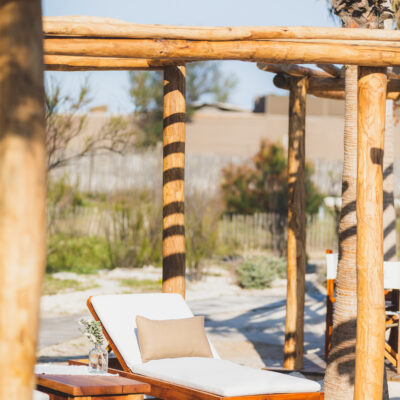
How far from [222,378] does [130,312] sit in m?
1.22

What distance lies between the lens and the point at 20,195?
2158 mm

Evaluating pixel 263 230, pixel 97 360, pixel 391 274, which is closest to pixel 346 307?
pixel 391 274

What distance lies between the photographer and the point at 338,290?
17.0ft

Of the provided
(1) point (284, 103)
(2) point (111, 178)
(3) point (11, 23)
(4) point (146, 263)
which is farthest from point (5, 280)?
(1) point (284, 103)

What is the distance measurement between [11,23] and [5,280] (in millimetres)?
717

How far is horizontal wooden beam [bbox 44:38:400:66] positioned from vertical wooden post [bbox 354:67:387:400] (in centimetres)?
10

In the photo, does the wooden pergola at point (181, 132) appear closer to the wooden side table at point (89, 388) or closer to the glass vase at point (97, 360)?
the wooden side table at point (89, 388)

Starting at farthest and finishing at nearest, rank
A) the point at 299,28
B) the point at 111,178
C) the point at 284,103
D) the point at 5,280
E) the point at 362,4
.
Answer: the point at 284,103
the point at 111,178
the point at 362,4
the point at 299,28
the point at 5,280

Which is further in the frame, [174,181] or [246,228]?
[246,228]

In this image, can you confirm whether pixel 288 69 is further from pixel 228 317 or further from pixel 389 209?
pixel 228 317

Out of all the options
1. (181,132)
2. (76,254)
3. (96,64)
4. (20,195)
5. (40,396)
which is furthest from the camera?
(76,254)

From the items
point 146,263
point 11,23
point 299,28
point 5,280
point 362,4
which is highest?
point 362,4

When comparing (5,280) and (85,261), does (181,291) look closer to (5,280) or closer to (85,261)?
(5,280)

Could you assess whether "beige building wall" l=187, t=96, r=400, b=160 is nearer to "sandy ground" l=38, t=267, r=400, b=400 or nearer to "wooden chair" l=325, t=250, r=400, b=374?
"sandy ground" l=38, t=267, r=400, b=400
